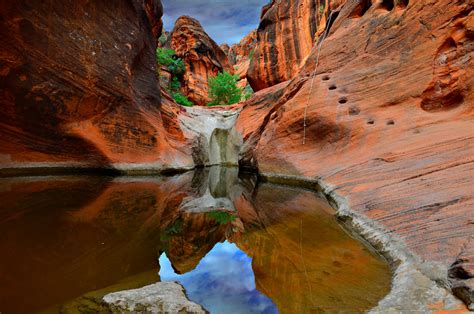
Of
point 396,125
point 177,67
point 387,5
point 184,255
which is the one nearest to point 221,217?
point 184,255

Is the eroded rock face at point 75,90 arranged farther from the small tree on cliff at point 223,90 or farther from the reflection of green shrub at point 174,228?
the small tree on cliff at point 223,90

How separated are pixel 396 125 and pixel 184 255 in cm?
573

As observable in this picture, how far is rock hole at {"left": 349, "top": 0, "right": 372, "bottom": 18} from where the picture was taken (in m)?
10.4

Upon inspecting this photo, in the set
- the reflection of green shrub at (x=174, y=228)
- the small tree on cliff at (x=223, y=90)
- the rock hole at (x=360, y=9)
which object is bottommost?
the reflection of green shrub at (x=174, y=228)

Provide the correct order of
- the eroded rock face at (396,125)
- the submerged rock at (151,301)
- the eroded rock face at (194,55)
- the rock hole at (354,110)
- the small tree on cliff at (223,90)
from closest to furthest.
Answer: the submerged rock at (151,301)
the eroded rock face at (396,125)
the rock hole at (354,110)
the small tree on cliff at (223,90)
the eroded rock face at (194,55)

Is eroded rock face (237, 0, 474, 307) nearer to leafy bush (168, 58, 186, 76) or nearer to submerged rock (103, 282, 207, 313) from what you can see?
submerged rock (103, 282, 207, 313)

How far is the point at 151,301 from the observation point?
2.06 meters

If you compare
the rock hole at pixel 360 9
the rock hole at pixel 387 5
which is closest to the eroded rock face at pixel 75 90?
the rock hole at pixel 360 9

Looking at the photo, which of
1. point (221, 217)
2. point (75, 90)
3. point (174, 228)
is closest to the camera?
point (174, 228)

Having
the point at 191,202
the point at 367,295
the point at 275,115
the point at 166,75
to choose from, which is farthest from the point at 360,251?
the point at 166,75

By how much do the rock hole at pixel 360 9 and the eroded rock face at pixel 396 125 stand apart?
34 mm

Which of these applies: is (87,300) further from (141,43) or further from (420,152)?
(141,43)

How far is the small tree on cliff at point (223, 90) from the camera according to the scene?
27.6 meters

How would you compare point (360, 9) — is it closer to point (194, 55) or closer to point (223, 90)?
point (223, 90)
